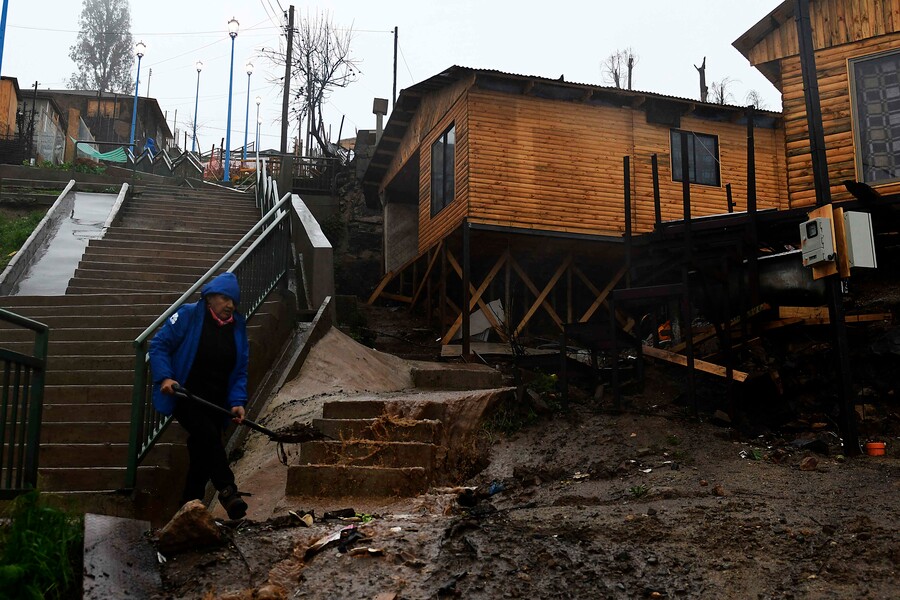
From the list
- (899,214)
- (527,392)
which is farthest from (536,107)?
(527,392)

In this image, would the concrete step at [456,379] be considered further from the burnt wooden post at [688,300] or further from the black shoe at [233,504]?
the black shoe at [233,504]

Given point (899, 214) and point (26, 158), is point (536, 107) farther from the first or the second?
point (26, 158)

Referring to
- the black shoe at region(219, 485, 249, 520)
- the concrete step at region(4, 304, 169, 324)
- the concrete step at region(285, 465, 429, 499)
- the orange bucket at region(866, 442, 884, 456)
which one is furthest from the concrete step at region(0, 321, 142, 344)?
the orange bucket at region(866, 442, 884, 456)

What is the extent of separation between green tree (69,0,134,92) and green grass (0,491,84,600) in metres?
58.8

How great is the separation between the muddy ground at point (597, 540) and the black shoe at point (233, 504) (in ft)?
0.23

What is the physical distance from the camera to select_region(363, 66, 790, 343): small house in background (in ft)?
49.3

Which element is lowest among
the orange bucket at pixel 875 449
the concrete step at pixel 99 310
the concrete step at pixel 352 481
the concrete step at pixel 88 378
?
the concrete step at pixel 352 481

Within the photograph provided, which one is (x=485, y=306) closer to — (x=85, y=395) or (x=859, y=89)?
(x=859, y=89)

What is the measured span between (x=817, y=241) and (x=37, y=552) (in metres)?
7.24

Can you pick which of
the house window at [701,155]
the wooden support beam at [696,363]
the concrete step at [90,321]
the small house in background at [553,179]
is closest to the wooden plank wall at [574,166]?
the small house in background at [553,179]

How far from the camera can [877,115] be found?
42.7ft

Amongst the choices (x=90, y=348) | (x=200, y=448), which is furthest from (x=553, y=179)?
(x=200, y=448)

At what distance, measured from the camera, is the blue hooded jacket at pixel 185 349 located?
4875 millimetres

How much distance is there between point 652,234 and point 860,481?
22.3ft
